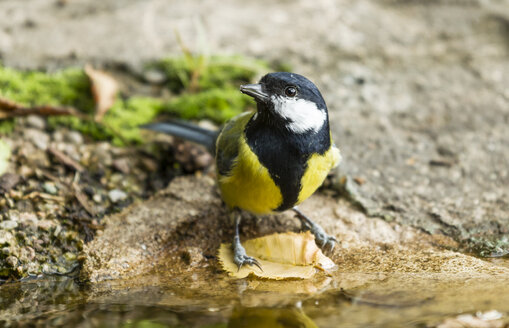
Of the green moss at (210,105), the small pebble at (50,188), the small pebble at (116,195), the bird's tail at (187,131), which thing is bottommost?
the small pebble at (116,195)

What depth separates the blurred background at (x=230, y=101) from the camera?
10.4 ft

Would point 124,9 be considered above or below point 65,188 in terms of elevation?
above

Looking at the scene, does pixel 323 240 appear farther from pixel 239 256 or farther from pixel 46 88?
pixel 46 88

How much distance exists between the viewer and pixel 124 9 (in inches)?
222

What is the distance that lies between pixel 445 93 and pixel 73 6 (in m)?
3.96

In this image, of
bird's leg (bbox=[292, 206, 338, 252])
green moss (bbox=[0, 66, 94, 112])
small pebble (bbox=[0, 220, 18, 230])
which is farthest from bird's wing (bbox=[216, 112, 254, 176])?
green moss (bbox=[0, 66, 94, 112])

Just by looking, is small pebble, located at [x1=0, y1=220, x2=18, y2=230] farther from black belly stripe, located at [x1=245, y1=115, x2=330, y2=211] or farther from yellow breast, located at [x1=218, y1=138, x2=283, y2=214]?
black belly stripe, located at [x1=245, y1=115, x2=330, y2=211]

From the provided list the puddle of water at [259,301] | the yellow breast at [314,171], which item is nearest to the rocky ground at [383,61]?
the yellow breast at [314,171]

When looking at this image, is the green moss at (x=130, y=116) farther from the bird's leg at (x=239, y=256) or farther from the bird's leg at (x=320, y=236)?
the bird's leg at (x=320, y=236)

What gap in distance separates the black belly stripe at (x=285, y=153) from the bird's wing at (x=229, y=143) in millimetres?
186

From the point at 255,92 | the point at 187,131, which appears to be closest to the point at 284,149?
the point at 255,92

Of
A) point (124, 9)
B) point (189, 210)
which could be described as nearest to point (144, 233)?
point (189, 210)

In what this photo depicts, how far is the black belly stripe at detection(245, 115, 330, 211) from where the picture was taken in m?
2.73

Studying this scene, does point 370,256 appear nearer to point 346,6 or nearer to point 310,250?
point 310,250
